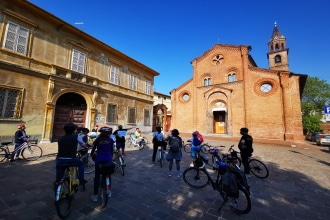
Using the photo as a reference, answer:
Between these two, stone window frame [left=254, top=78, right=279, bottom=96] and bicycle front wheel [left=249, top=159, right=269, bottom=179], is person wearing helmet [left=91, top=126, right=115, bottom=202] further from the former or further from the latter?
stone window frame [left=254, top=78, right=279, bottom=96]

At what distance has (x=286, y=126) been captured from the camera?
16547mm

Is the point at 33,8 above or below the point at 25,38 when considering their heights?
above

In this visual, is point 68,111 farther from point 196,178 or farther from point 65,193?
point 196,178

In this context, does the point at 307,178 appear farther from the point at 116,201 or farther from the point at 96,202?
the point at 96,202

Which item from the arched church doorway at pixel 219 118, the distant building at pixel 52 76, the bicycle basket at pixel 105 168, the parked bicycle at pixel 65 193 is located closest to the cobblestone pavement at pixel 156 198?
the parked bicycle at pixel 65 193

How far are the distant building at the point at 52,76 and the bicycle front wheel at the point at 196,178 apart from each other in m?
10.4

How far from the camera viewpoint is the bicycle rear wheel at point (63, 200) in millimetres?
2887

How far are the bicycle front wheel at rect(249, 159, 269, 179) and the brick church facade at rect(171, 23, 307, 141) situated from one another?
546 inches

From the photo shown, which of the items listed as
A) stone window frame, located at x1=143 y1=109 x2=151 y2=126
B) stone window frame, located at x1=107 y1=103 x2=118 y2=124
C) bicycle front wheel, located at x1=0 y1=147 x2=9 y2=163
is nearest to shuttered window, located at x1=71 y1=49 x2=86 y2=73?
stone window frame, located at x1=107 y1=103 x2=118 y2=124

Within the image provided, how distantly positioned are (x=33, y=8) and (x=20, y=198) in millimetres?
12027

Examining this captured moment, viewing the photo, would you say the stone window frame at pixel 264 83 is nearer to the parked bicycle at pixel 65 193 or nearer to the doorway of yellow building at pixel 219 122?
the doorway of yellow building at pixel 219 122

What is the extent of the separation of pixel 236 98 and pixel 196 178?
17.8 meters

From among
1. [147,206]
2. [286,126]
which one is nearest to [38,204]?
[147,206]

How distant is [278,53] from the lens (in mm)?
34281
